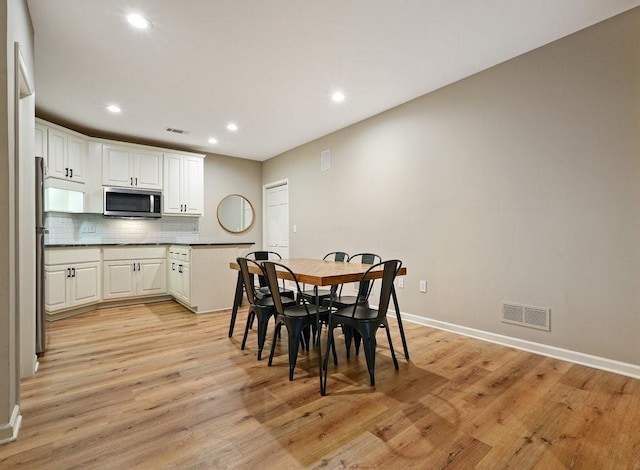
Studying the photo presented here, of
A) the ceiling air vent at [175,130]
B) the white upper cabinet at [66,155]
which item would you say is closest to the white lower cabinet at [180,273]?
the white upper cabinet at [66,155]

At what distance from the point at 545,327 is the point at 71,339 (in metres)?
4.26

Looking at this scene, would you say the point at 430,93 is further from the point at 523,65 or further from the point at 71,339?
the point at 71,339

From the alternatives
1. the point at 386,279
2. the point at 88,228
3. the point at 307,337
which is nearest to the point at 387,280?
the point at 386,279

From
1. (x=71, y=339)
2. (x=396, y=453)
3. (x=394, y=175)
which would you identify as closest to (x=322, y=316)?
(x=396, y=453)

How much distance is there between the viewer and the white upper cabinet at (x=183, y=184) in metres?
5.29

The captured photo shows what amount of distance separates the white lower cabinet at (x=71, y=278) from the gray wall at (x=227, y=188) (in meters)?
1.88

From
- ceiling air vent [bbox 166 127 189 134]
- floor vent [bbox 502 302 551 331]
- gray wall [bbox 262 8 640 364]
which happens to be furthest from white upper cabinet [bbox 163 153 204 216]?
floor vent [bbox 502 302 551 331]

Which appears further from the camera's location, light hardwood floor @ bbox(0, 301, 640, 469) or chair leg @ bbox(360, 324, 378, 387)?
chair leg @ bbox(360, 324, 378, 387)

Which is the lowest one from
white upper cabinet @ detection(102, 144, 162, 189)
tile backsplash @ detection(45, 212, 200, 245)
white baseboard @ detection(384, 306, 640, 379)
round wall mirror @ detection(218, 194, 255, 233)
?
white baseboard @ detection(384, 306, 640, 379)

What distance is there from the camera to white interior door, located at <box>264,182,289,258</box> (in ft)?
19.3

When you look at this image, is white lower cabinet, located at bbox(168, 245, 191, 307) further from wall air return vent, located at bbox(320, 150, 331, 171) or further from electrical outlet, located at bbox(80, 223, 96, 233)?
wall air return vent, located at bbox(320, 150, 331, 171)

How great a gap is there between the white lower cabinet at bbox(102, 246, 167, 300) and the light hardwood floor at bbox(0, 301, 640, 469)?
A: 1.82m

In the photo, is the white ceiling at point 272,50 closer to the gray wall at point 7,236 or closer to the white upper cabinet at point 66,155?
the white upper cabinet at point 66,155

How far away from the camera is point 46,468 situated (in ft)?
4.55
